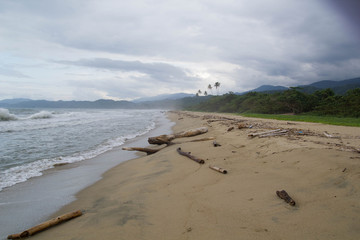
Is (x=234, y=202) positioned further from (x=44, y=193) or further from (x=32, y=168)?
(x=32, y=168)

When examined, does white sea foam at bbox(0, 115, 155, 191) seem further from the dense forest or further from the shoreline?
the dense forest

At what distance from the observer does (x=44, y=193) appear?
4.56 metres

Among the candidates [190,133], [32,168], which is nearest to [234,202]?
[32,168]

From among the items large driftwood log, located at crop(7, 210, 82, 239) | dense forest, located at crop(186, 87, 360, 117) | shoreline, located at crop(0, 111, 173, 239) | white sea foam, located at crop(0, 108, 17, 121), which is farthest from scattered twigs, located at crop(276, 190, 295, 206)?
white sea foam, located at crop(0, 108, 17, 121)

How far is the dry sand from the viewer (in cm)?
240

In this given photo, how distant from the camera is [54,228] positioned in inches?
116

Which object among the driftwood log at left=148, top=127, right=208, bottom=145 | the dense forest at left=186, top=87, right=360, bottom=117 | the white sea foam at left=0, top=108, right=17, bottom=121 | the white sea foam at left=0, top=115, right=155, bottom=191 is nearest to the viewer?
the white sea foam at left=0, top=115, right=155, bottom=191

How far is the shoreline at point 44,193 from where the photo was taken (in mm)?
3404

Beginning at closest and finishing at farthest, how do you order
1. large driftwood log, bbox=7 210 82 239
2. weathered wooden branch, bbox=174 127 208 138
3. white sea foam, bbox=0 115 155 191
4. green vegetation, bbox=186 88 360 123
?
large driftwood log, bbox=7 210 82 239
white sea foam, bbox=0 115 155 191
weathered wooden branch, bbox=174 127 208 138
green vegetation, bbox=186 88 360 123

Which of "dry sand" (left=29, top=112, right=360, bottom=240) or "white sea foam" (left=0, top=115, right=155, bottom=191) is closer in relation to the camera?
"dry sand" (left=29, top=112, right=360, bottom=240)

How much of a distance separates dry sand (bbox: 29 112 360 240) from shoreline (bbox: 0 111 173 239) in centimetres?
37

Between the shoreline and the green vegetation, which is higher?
the green vegetation

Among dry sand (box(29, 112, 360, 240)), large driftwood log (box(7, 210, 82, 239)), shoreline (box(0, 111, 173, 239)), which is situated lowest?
shoreline (box(0, 111, 173, 239))

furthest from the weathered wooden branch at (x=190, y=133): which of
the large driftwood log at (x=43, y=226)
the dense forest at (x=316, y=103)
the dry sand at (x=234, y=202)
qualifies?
the dense forest at (x=316, y=103)
